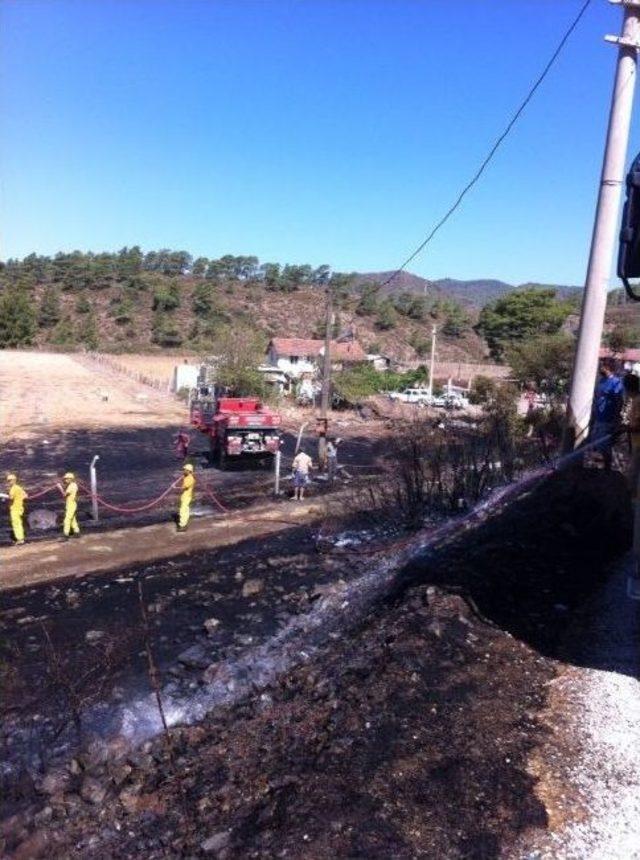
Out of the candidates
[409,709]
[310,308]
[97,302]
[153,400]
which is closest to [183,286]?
[97,302]

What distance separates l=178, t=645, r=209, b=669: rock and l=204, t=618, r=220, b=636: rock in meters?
0.56

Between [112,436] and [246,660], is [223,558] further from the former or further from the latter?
[112,436]

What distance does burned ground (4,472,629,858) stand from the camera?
3.70m

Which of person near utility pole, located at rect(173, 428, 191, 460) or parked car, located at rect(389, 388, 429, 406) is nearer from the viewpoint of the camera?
person near utility pole, located at rect(173, 428, 191, 460)

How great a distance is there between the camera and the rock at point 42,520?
1436cm

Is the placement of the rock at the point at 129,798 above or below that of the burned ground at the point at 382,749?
below

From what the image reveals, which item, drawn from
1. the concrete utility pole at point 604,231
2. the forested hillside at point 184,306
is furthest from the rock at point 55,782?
the forested hillside at point 184,306

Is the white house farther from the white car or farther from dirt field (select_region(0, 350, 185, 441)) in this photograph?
dirt field (select_region(0, 350, 185, 441))

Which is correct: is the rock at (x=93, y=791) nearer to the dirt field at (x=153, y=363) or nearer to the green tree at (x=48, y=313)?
the dirt field at (x=153, y=363)

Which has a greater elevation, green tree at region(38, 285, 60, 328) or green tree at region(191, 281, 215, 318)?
green tree at region(191, 281, 215, 318)

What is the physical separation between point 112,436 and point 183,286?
94454 mm

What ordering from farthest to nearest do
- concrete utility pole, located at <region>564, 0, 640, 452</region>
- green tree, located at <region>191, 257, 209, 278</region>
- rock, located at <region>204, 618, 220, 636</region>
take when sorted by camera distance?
1. green tree, located at <region>191, 257, 209, 278</region>
2. rock, located at <region>204, 618, 220, 636</region>
3. concrete utility pole, located at <region>564, 0, 640, 452</region>

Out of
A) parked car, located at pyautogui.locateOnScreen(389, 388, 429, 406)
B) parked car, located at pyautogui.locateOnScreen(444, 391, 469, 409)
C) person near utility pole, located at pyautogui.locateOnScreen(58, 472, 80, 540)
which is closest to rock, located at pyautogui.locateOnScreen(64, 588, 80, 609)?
person near utility pole, located at pyautogui.locateOnScreen(58, 472, 80, 540)

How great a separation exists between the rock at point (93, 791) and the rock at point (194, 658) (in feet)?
8.13
